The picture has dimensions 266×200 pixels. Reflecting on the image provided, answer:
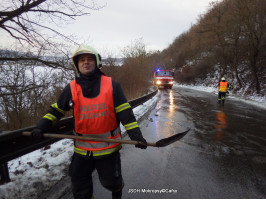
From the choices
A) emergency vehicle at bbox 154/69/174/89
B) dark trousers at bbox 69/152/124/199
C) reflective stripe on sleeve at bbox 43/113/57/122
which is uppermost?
reflective stripe on sleeve at bbox 43/113/57/122

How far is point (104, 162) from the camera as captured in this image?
210cm

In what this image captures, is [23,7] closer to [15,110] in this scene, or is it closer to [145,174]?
[15,110]

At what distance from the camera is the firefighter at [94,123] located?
206 cm

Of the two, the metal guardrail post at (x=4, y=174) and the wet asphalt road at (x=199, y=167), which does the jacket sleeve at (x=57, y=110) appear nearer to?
the metal guardrail post at (x=4, y=174)

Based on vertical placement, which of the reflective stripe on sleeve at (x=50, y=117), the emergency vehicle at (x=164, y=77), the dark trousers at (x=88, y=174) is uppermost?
the reflective stripe on sleeve at (x=50, y=117)

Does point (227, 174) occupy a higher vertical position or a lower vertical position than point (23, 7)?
lower

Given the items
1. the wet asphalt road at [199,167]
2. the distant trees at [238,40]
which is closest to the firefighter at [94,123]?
the wet asphalt road at [199,167]

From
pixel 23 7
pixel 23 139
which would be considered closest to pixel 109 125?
pixel 23 139

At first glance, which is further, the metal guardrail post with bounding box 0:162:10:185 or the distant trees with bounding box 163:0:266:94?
the distant trees with bounding box 163:0:266:94

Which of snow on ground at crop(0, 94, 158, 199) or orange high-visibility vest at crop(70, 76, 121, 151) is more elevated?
orange high-visibility vest at crop(70, 76, 121, 151)

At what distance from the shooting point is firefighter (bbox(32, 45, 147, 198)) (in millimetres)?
2062

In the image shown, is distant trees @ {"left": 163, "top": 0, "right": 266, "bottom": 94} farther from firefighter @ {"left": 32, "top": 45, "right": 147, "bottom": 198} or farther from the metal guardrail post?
the metal guardrail post

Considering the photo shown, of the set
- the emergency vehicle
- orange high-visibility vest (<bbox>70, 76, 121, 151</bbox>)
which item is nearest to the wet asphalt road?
orange high-visibility vest (<bbox>70, 76, 121, 151</bbox>)

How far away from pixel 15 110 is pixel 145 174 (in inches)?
268
